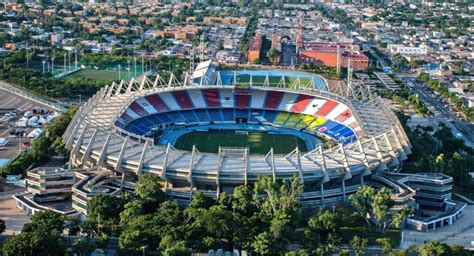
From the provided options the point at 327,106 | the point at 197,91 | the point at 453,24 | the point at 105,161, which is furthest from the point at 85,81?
the point at 453,24

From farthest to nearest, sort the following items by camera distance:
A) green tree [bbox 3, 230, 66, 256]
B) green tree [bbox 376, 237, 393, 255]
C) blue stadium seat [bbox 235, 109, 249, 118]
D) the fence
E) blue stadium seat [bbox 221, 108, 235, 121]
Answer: the fence < blue stadium seat [bbox 235, 109, 249, 118] < blue stadium seat [bbox 221, 108, 235, 121] < green tree [bbox 376, 237, 393, 255] < green tree [bbox 3, 230, 66, 256]

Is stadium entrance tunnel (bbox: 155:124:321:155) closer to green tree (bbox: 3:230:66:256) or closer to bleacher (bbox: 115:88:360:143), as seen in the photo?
bleacher (bbox: 115:88:360:143)

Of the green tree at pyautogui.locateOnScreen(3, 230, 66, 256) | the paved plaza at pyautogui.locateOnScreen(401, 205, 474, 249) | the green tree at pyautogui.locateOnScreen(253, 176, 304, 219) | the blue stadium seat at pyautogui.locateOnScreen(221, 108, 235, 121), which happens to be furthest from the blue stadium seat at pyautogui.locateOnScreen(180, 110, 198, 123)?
the green tree at pyautogui.locateOnScreen(3, 230, 66, 256)

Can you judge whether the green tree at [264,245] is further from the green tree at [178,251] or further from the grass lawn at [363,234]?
the grass lawn at [363,234]

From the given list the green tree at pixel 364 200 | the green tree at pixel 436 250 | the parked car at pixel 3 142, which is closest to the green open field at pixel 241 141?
the parked car at pixel 3 142

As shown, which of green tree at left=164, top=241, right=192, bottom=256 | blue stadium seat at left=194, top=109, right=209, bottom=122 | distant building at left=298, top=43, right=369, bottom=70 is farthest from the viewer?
distant building at left=298, top=43, right=369, bottom=70

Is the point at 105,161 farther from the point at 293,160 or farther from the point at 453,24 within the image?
the point at 453,24

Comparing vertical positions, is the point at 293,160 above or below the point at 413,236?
above
